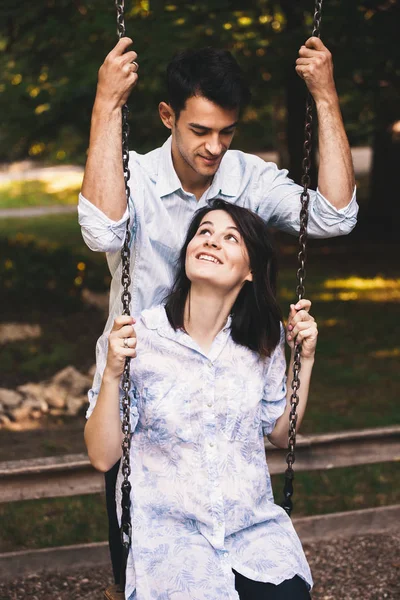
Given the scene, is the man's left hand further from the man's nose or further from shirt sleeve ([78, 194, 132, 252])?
shirt sleeve ([78, 194, 132, 252])

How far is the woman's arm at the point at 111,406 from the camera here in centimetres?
277

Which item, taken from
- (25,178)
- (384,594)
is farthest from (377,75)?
(25,178)

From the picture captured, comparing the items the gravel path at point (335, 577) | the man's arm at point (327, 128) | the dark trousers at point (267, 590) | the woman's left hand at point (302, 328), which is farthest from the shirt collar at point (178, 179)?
the gravel path at point (335, 577)

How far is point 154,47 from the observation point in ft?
23.4

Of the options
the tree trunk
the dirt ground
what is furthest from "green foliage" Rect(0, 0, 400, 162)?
the tree trunk

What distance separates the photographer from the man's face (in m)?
2.96

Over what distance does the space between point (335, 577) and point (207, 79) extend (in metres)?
2.75

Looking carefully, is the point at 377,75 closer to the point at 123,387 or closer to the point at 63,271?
the point at 63,271

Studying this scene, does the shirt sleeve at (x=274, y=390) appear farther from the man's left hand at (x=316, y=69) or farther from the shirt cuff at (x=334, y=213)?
the man's left hand at (x=316, y=69)

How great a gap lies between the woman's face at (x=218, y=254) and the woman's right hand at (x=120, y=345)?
0.27 metres

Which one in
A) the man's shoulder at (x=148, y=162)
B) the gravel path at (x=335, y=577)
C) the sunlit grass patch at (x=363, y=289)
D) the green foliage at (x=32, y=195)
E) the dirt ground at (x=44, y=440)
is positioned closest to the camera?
the man's shoulder at (x=148, y=162)

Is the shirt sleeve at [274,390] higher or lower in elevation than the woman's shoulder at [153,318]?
lower

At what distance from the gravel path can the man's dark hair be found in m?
2.50

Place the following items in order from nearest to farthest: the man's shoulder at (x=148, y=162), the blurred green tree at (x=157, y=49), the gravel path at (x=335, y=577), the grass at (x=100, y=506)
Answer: the man's shoulder at (x=148, y=162) < the gravel path at (x=335, y=577) < the grass at (x=100, y=506) < the blurred green tree at (x=157, y=49)
